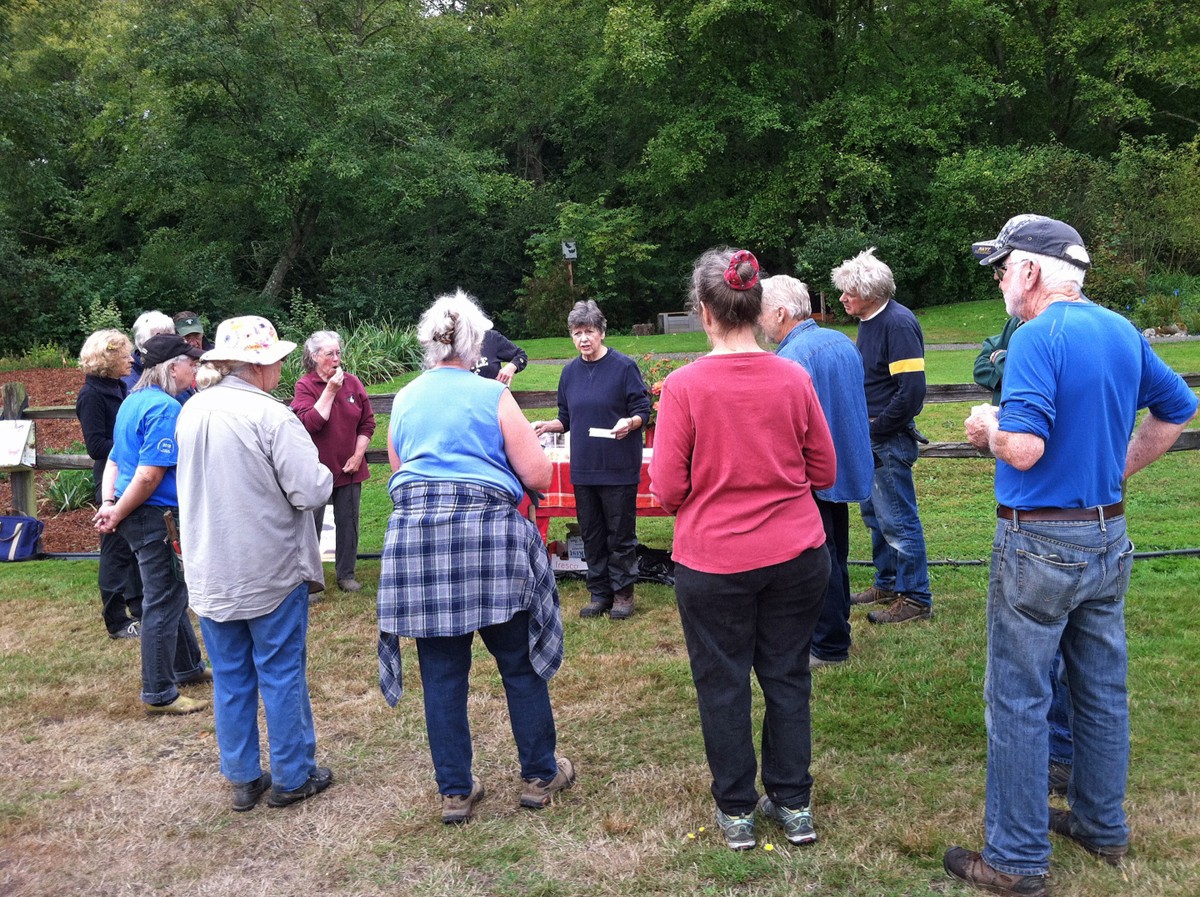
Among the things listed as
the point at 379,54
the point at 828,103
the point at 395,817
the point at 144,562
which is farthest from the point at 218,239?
the point at 395,817

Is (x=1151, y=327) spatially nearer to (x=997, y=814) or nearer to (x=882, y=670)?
(x=882, y=670)

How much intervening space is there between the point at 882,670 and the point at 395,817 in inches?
93.2

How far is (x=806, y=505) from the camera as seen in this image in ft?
10.6

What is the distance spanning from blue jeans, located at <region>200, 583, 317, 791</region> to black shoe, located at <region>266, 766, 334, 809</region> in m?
0.02

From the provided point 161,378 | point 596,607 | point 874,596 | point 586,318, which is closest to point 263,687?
point 161,378

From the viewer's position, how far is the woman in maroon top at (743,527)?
123 inches

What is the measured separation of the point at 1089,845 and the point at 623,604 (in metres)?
3.26

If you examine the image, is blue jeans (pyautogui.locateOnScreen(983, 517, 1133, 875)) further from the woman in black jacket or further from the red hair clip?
the woman in black jacket

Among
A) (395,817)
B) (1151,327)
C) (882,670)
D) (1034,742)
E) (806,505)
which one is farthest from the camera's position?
(1151,327)

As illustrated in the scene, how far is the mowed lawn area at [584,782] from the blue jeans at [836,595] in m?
0.15

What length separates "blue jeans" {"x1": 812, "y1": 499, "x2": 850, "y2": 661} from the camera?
15.5 ft

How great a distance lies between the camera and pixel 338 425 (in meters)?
6.70

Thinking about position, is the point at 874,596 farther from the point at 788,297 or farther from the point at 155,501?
the point at 155,501

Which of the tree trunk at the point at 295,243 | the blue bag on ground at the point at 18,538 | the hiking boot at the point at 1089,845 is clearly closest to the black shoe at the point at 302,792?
the hiking boot at the point at 1089,845
